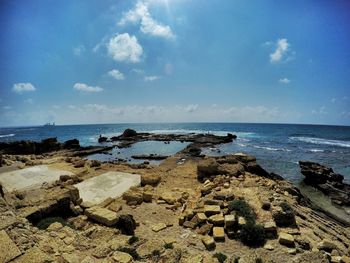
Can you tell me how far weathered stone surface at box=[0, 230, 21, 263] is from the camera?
14.1 feet

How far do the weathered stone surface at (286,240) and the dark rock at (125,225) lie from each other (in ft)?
15.7

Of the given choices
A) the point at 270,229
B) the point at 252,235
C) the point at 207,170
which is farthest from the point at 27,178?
the point at 270,229

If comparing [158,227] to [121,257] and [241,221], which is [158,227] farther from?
[241,221]

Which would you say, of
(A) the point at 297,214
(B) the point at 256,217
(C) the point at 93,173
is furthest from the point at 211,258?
(C) the point at 93,173

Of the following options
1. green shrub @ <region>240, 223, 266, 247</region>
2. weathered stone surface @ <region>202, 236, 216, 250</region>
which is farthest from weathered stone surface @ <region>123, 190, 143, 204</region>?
green shrub @ <region>240, 223, 266, 247</region>

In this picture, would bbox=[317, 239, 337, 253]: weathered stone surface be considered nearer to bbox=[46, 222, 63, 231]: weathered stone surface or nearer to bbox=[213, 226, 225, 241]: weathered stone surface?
bbox=[213, 226, 225, 241]: weathered stone surface

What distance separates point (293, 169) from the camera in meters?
23.7

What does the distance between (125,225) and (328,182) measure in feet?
57.9

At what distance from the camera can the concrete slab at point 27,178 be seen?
38.5 feet

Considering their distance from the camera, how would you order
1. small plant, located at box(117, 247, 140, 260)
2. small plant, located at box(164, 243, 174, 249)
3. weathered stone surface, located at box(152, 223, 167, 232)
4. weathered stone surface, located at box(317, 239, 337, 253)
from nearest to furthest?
small plant, located at box(117, 247, 140, 260) < small plant, located at box(164, 243, 174, 249) < weathered stone surface, located at box(317, 239, 337, 253) < weathered stone surface, located at box(152, 223, 167, 232)

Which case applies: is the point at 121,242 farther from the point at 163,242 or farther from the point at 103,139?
the point at 103,139

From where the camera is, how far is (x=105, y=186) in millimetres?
11992

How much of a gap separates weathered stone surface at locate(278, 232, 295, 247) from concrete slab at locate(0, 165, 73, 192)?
39.0 feet

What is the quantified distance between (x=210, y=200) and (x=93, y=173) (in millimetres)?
9183
